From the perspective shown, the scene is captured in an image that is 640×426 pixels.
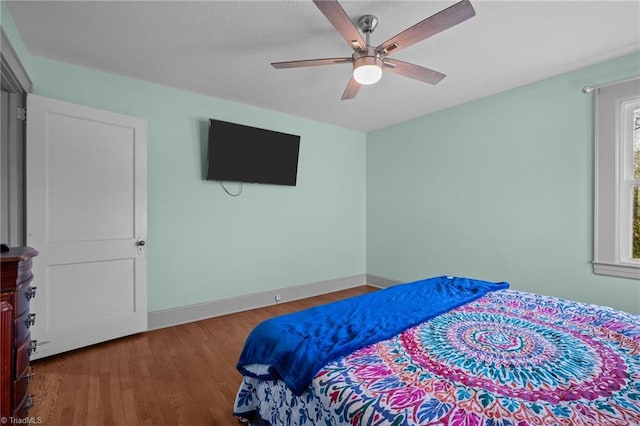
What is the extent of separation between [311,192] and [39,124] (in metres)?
2.86

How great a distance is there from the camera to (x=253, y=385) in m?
1.62

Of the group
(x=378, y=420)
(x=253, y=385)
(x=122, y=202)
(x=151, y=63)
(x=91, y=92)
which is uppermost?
(x=151, y=63)

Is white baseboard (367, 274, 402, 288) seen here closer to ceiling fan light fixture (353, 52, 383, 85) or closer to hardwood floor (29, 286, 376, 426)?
hardwood floor (29, 286, 376, 426)

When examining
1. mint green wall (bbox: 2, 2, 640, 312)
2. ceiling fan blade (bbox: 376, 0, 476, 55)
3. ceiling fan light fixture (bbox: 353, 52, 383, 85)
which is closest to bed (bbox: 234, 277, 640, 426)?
mint green wall (bbox: 2, 2, 640, 312)

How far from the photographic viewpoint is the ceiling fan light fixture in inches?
75.4

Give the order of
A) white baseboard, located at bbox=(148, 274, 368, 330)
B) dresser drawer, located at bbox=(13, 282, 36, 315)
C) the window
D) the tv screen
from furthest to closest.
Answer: the tv screen < white baseboard, located at bbox=(148, 274, 368, 330) < the window < dresser drawer, located at bbox=(13, 282, 36, 315)

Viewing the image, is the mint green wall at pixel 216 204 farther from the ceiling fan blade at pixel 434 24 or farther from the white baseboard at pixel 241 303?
the ceiling fan blade at pixel 434 24

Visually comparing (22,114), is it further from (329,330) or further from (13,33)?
(329,330)

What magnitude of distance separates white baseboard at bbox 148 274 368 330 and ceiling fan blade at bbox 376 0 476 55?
9.88 feet

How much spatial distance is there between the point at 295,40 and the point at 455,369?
7.69 feet

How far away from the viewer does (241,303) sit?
140 inches

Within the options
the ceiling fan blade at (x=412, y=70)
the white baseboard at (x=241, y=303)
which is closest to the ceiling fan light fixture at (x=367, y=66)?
the ceiling fan blade at (x=412, y=70)

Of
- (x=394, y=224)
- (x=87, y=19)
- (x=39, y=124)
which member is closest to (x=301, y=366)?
(x=87, y=19)

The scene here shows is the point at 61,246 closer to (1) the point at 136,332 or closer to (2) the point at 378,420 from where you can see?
(1) the point at 136,332
